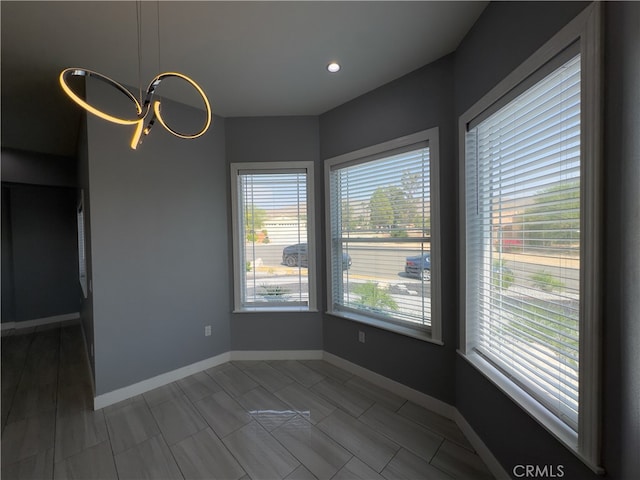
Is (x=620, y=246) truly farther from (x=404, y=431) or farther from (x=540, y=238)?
(x=404, y=431)

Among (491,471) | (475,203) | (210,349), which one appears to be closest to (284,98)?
(475,203)

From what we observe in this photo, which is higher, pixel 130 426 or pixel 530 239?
pixel 530 239

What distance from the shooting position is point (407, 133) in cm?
211

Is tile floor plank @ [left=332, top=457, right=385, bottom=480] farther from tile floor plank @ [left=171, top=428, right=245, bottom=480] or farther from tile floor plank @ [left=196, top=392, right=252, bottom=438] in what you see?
tile floor plank @ [left=196, top=392, right=252, bottom=438]

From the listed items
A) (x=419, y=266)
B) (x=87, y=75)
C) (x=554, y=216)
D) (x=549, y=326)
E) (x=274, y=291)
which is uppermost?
(x=87, y=75)

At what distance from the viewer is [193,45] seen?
172cm

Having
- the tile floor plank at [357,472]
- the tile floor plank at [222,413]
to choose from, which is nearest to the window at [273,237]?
the tile floor plank at [222,413]

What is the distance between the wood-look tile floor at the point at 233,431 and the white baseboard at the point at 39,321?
7.04 ft

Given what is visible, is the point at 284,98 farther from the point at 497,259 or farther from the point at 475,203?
the point at 497,259

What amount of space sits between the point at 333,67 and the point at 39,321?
595cm

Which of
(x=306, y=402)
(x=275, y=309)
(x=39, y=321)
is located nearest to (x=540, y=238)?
(x=306, y=402)

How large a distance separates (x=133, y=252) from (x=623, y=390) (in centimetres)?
309

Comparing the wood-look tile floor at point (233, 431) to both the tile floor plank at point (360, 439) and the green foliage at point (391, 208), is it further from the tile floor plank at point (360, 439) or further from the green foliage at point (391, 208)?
the green foliage at point (391, 208)

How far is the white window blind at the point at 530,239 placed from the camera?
3.48 feet
